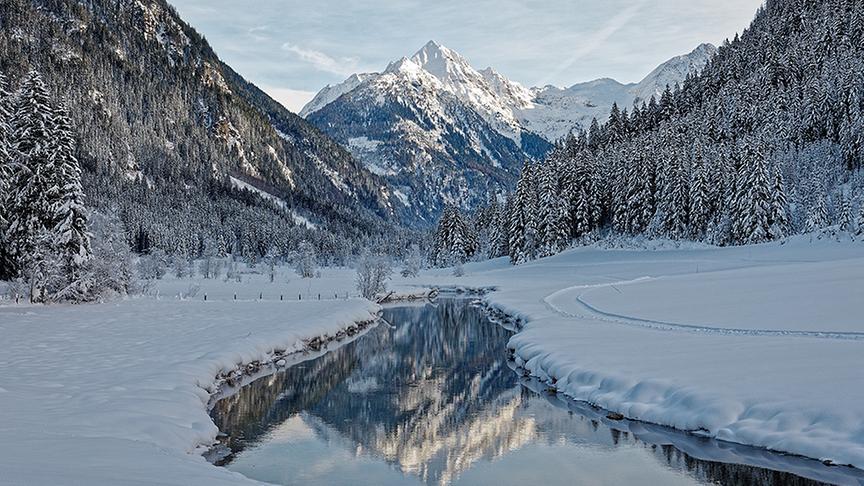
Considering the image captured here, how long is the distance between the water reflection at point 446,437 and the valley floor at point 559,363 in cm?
103

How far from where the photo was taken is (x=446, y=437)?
17812 mm

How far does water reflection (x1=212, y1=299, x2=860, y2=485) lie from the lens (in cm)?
1434

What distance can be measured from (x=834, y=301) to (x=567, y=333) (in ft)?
37.1

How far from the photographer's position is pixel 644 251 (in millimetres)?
75438

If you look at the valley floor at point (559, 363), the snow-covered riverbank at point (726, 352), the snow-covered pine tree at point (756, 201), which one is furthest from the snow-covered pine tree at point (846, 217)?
the snow-covered riverbank at point (726, 352)

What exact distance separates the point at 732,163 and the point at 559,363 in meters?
59.6

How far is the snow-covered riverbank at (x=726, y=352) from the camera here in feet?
49.5

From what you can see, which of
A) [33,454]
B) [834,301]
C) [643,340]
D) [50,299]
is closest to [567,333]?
[643,340]

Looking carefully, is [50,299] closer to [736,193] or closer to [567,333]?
[567,333]

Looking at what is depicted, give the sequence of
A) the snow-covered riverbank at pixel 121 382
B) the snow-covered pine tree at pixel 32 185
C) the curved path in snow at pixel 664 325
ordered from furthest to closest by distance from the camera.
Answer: the snow-covered pine tree at pixel 32 185
the curved path in snow at pixel 664 325
the snow-covered riverbank at pixel 121 382

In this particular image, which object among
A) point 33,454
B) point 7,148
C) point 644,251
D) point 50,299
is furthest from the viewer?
point 644,251

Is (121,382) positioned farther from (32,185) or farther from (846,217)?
(846,217)

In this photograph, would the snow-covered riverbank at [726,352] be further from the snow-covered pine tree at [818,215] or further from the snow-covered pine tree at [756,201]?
the snow-covered pine tree at [818,215]

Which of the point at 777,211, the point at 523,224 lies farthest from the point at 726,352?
the point at 523,224
